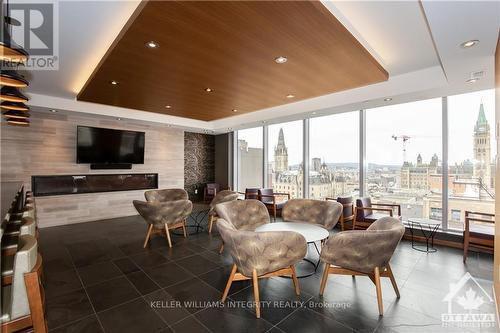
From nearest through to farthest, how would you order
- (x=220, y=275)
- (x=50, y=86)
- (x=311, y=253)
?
(x=220, y=275) < (x=311, y=253) < (x=50, y=86)

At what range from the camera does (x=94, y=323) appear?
2053 millimetres

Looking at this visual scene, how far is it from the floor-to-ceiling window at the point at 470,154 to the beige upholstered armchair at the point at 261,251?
3.77m

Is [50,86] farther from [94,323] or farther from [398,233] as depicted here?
[398,233]

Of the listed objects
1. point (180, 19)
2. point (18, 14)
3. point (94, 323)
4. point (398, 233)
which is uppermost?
point (18, 14)

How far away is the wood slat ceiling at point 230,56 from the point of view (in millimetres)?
2037

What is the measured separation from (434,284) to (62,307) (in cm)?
409

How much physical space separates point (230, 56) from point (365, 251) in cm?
265

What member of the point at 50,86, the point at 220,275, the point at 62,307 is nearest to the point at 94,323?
the point at 62,307

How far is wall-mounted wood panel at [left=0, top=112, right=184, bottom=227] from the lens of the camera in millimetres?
4758

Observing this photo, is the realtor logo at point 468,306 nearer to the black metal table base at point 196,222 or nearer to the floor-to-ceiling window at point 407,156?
the floor-to-ceiling window at point 407,156

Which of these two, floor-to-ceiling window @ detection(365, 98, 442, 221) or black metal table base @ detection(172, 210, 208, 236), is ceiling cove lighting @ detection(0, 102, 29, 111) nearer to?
black metal table base @ detection(172, 210, 208, 236)

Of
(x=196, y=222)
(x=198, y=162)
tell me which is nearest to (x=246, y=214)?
(x=196, y=222)

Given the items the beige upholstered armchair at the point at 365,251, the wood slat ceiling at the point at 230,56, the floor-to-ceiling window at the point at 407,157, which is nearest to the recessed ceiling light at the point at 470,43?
the wood slat ceiling at the point at 230,56

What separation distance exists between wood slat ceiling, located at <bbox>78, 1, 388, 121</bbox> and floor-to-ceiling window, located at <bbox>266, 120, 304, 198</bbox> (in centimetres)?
199
